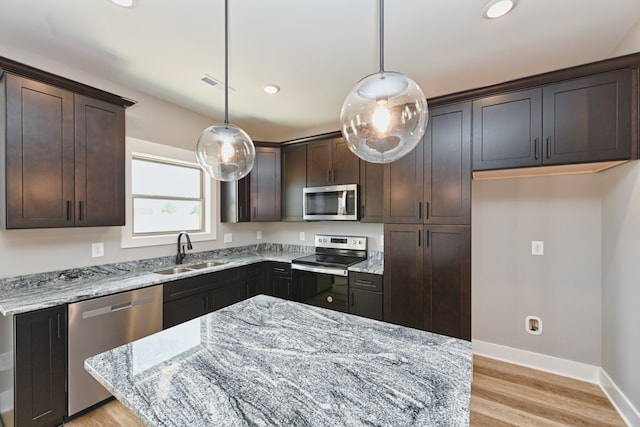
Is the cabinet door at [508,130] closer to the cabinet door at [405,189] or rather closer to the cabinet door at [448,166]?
the cabinet door at [448,166]

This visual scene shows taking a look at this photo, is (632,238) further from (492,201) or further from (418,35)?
(418,35)

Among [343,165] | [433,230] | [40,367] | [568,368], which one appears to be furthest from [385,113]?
[568,368]

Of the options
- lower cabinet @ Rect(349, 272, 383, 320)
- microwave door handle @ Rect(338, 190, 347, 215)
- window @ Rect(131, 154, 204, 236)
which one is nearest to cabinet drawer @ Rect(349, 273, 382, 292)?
lower cabinet @ Rect(349, 272, 383, 320)

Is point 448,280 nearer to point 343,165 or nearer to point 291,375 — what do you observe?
point 343,165

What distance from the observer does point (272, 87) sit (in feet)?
8.77

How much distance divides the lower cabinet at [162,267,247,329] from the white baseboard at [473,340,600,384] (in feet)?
8.77

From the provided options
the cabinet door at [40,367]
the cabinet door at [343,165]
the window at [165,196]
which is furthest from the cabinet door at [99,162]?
the cabinet door at [343,165]

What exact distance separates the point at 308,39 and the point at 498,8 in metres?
1.20

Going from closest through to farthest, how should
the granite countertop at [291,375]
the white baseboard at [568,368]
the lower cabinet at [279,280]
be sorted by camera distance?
the granite countertop at [291,375] → the white baseboard at [568,368] → the lower cabinet at [279,280]

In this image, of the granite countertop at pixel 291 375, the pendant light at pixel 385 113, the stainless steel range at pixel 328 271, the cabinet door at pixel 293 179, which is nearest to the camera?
the granite countertop at pixel 291 375

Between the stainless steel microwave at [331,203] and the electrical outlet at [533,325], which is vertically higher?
the stainless steel microwave at [331,203]

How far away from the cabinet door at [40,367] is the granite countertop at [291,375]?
41.8 inches

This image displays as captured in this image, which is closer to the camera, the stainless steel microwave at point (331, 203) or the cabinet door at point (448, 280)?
the cabinet door at point (448, 280)

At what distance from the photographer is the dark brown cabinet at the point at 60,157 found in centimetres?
183
